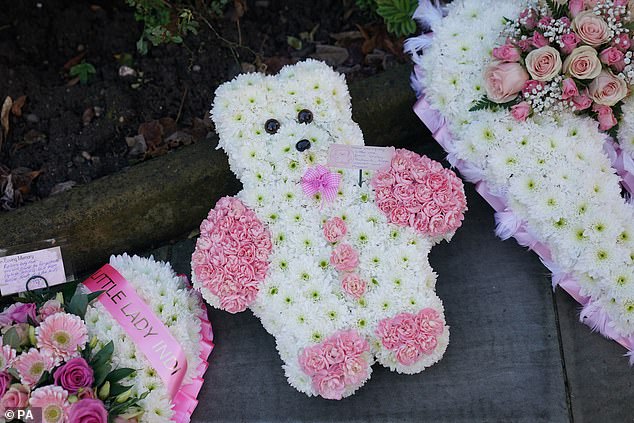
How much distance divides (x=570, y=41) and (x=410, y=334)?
40.9 inches

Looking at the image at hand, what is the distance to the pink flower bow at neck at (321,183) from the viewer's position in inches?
81.4

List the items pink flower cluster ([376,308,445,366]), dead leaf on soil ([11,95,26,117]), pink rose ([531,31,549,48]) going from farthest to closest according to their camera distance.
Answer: dead leaf on soil ([11,95,26,117]) → pink rose ([531,31,549,48]) → pink flower cluster ([376,308,445,366])

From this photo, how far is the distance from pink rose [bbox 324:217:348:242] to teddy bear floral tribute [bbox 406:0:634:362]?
492mm

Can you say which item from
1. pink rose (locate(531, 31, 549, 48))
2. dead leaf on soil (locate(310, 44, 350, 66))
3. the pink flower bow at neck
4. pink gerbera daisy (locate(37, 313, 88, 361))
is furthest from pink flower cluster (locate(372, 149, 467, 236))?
pink gerbera daisy (locate(37, 313, 88, 361))

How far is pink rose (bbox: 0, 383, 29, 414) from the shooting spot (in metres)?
1.69

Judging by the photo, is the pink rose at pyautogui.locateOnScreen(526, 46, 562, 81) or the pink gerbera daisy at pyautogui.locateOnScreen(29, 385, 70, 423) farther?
the pink rose at pyautogui.locateOnScreen(526, 46, 562, 81)

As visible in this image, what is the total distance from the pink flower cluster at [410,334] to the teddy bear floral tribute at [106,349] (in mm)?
632

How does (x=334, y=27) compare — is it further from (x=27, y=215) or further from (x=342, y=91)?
(x=27, y=215)

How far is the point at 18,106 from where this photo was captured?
2.63 m

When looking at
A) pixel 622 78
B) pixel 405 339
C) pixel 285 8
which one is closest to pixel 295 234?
pixel 405 339

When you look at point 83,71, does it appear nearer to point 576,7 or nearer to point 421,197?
point 421,197

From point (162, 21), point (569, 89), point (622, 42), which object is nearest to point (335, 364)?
point (569, 89)

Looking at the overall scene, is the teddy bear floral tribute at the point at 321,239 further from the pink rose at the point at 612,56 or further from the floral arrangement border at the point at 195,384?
the pink rose at the point at 612,56

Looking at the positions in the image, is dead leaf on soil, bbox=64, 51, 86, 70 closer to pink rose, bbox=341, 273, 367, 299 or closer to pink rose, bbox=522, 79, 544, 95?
pink rose, bbox=341, 273, 367, 299
